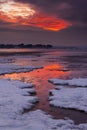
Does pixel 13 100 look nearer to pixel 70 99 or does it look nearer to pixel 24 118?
pixel 70 99

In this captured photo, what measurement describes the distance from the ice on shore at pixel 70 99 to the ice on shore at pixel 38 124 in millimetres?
2203

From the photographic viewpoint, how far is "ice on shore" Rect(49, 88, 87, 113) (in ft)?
44.3

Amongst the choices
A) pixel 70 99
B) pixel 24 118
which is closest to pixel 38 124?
pixel 24 118

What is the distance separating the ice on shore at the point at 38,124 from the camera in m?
10.0

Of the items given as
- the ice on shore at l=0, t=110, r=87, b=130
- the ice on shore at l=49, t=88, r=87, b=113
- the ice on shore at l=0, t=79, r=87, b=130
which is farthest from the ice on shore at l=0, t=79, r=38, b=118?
the ice on shore at l=49, t=88, r=87, b=113

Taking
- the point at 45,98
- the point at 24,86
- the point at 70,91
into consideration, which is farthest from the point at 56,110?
the point at 24,86

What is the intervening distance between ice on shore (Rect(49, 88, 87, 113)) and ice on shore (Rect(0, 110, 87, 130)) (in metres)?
2.20

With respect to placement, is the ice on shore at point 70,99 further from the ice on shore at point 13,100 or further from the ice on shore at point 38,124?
the ice on shore at point 38,124

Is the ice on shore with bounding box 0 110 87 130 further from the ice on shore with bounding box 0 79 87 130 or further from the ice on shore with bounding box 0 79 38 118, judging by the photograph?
the ice on shore with bounding box 0 79 38 118

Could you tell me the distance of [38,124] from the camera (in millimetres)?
10391

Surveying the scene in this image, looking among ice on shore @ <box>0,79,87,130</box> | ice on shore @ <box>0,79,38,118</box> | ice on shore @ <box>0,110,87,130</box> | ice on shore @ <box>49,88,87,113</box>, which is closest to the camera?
ice on shore @ <box>0,110,87,130</box>

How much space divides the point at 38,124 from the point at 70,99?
15.3ft

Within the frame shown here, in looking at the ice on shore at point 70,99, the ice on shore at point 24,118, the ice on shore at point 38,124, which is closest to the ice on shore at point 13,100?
the ice on shore at point 24,118

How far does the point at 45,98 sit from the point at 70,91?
1.96 meters
